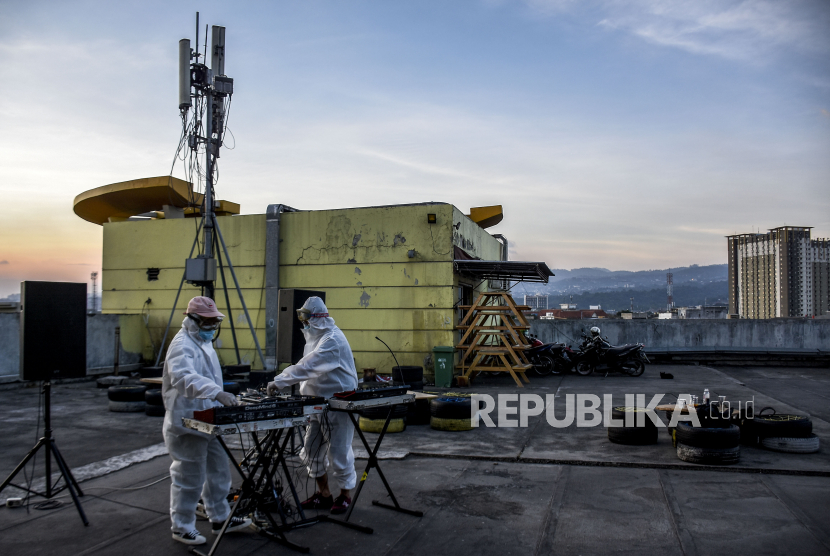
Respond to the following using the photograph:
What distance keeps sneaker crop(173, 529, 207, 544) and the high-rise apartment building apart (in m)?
144

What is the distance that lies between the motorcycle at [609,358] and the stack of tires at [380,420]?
8958 millimetres

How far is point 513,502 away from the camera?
5.20m

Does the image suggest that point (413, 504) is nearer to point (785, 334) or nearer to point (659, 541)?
point (659, 541)

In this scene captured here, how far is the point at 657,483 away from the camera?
224 inches

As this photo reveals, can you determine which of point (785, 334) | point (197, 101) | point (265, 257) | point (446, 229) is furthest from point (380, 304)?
point (785, 334)

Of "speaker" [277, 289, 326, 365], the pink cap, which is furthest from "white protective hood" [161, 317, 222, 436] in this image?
"speaker" [277, 289, 326, 365]

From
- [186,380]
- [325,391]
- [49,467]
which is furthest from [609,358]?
[49,467]

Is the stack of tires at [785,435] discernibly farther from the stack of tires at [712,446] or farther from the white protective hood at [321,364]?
the white protective hood at [321,364]

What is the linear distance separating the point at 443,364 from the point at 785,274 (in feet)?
486

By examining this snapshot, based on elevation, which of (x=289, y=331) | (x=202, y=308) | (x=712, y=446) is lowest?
(x=712, y=446)

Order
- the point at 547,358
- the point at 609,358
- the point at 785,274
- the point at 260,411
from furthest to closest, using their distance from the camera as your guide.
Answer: the point at 785,274, the point at 547,358, the point at 609,358, the point at 260,411

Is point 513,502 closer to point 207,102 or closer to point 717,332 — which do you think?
point 207,102

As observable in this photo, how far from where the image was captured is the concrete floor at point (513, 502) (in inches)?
169

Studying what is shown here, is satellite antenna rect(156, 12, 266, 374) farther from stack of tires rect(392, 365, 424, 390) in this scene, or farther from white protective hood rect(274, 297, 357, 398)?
white protective hood rect(274, 297, 357, 398)
